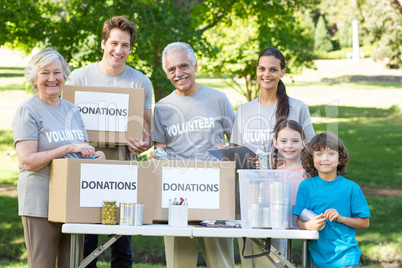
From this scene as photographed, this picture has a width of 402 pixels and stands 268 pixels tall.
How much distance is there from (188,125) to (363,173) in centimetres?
996

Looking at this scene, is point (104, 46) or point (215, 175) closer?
point (215, 175)

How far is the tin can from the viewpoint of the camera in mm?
3096

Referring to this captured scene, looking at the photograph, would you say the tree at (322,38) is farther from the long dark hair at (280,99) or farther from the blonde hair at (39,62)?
the blonde hair at (39,62)

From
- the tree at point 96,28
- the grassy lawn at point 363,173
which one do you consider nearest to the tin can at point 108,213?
the grassy lawn at point 363,173

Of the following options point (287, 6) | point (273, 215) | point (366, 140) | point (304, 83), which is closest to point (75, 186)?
point (273, 215)

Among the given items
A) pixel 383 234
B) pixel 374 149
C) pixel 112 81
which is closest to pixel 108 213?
pixel 112 81

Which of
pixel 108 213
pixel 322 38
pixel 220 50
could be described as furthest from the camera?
pixel 322 38

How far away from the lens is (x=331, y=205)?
10.5ft

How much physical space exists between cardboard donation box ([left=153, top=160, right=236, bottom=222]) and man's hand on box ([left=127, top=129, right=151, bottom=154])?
0.58 m

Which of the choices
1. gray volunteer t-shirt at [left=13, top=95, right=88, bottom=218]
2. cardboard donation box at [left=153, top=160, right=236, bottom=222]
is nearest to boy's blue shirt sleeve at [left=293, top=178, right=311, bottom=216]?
cardboard donation box at [left=153, top=160, right=236, bottom=222]

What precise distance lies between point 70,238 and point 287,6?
8.76 metres

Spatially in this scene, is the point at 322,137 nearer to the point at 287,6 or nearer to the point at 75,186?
the point at 75,186

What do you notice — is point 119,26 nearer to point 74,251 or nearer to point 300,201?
point 74,251

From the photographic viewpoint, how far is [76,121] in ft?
11.5
